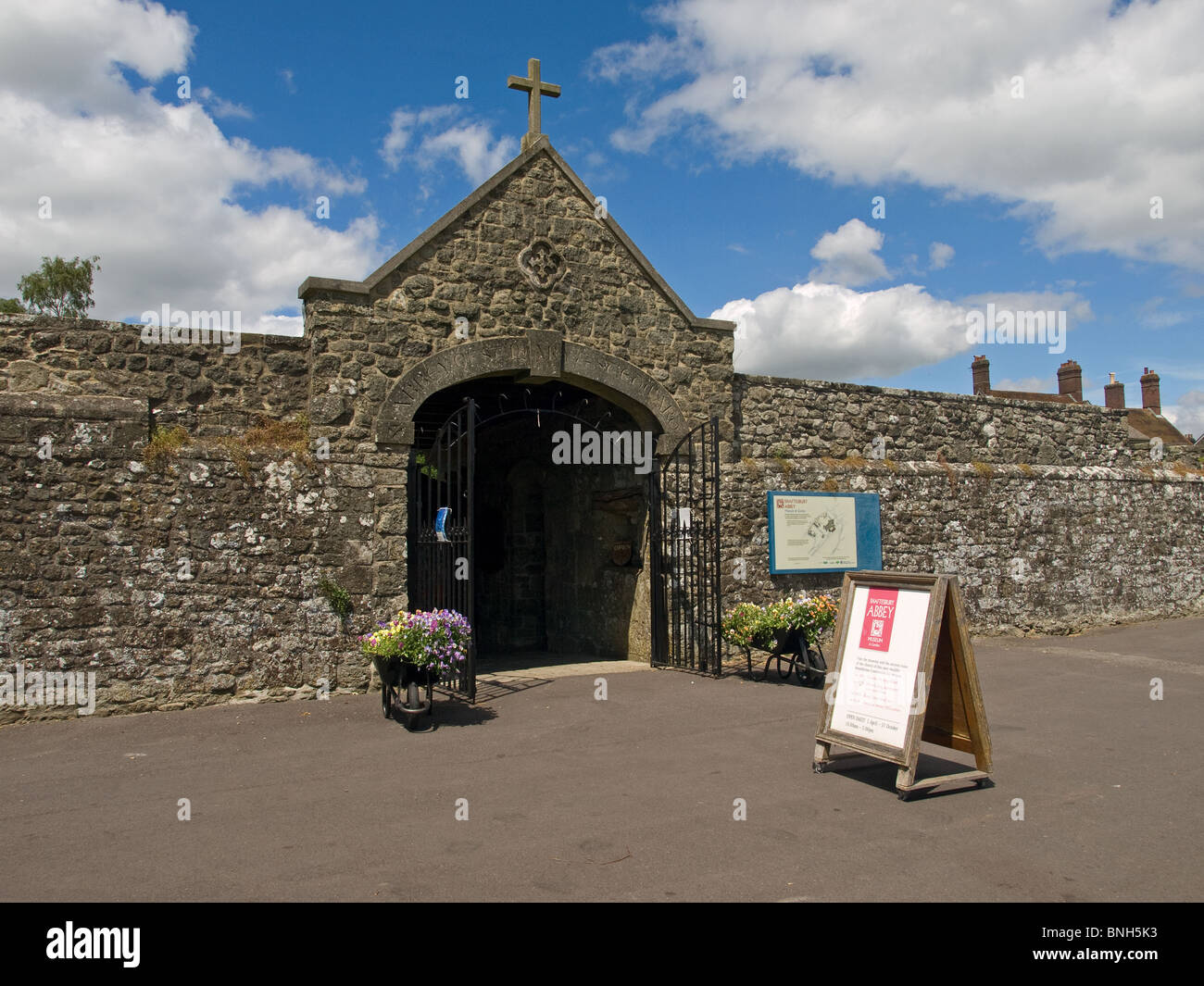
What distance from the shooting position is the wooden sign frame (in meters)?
4.89

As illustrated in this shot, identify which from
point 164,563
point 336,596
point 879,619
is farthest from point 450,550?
point 879,619

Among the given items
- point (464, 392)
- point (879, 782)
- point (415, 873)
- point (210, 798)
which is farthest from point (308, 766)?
point (464, 392)

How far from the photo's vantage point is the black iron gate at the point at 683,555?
9.95 metres

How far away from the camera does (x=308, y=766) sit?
231 inches

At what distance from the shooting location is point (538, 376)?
368 inches

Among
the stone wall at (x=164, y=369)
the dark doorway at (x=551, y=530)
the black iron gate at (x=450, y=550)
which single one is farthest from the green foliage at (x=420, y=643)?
the dark doorway at (x=551, y=530)

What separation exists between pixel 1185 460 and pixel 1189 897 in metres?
14.6

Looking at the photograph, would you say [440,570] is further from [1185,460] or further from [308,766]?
[1185,460]

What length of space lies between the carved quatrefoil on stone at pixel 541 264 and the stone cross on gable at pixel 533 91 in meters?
1.25

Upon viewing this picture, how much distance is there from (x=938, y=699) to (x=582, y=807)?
2350 millimetres

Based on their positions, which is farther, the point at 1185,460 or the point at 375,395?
the point at 1185,460

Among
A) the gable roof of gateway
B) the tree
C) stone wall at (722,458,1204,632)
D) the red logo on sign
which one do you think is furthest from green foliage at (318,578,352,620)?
the tree

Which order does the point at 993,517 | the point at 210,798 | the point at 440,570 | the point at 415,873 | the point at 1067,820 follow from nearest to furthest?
1. the point at 415,873
2. the point at 1067,820
3. the point at 210,798
4. the point at 440,570
5. the point at 993,517
